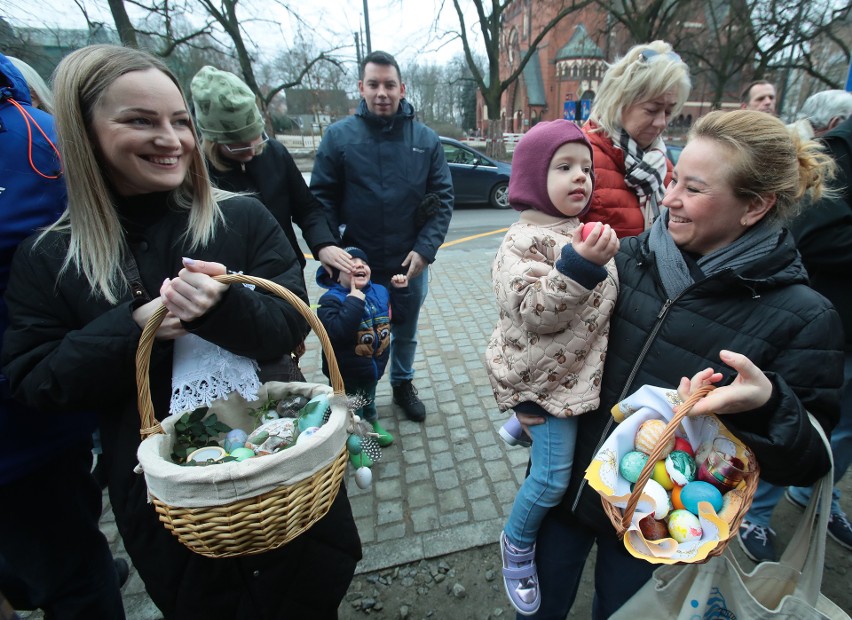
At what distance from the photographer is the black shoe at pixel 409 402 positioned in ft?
10.6

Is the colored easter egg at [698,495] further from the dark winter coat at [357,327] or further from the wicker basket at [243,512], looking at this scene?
the dark winter coat at [357,327]

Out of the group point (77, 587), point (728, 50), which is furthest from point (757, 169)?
point (728, 50)

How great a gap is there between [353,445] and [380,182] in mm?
1778

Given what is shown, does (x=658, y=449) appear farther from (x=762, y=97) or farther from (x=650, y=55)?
(x=762, y=97)

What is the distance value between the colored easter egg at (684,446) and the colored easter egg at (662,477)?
2.6 inches

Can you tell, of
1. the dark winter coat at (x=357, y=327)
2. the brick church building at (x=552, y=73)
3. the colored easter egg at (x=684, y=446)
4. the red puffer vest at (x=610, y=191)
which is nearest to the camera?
the colored easter egg at (x=684, y=446)

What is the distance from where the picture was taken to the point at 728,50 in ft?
59.3

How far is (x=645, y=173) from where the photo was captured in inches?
77.1

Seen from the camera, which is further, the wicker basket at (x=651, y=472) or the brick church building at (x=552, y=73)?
the brick church building at (x=552, y=73)

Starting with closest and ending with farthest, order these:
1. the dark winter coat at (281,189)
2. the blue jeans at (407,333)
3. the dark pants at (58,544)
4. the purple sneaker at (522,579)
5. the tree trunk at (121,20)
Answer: the dark pants at (58,544) → the purple sneaker at (522,579) → the dark winter coat at (281,189) → the blue jeans at (407,333) → the tree trunk at (121,20)

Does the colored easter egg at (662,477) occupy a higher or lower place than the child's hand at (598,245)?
lower

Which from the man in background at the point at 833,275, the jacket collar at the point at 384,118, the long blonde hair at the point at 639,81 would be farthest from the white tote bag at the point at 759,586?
the jacket collar at the point at 384,118

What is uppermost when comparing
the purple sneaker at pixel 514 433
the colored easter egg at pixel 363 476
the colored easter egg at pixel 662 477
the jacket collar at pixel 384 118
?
the jacket collar at pixel 384 118

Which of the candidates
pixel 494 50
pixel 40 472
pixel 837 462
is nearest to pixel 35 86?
pixel 40 472
